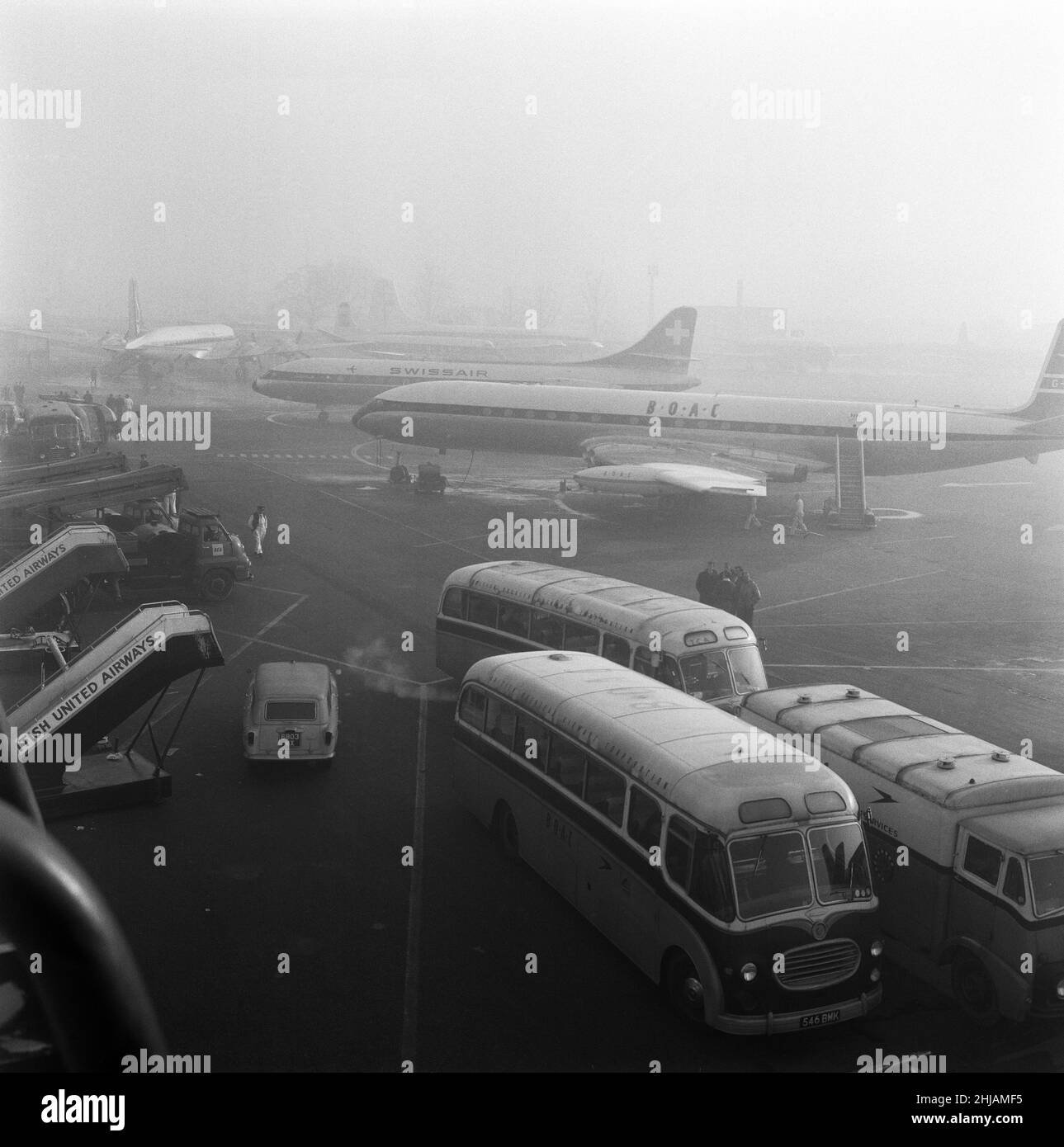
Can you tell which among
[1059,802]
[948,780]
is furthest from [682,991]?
[1059,802]

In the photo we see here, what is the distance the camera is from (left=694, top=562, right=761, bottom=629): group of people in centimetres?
2966

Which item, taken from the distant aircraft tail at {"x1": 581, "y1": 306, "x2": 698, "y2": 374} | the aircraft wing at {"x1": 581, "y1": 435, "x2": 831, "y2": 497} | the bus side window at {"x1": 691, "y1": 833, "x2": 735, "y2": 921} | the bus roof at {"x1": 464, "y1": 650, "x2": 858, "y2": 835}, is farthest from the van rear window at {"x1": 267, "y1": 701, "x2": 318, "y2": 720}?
the distant aircraft tail at {"x1": 581, "y1": 306, "x2": 698, "y2": 374}

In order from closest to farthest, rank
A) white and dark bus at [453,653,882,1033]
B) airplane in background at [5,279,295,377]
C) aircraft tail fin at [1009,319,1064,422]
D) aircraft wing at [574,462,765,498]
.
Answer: white and dark bus at [453,653,882,1033] < aircraft wing at [574,462,765,498] < aircraft tail fin at [1009,319,1064,422] < airplane in background at [5,279,295,377]

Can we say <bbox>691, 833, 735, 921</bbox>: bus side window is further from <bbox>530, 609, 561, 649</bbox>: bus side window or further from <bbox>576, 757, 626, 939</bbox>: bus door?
<bbox>530, 609, 561, 649</bbox>: bus side window

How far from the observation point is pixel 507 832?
57.2 feet

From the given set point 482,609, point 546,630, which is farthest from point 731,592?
point 546,630

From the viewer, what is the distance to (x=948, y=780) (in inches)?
565

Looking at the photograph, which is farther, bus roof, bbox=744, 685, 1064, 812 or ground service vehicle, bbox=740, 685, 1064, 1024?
bus roof, bbox=744, 685, 1064, 812

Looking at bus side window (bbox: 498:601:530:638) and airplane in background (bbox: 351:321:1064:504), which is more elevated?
airplane in background (bbox: 351:321:1064:504)

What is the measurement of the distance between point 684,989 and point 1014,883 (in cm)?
392

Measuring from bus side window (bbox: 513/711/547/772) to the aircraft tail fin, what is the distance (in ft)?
132

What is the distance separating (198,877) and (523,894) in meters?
4.67

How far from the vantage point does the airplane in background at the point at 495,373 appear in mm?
73188

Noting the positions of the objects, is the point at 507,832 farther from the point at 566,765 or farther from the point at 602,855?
the point at 602,855
